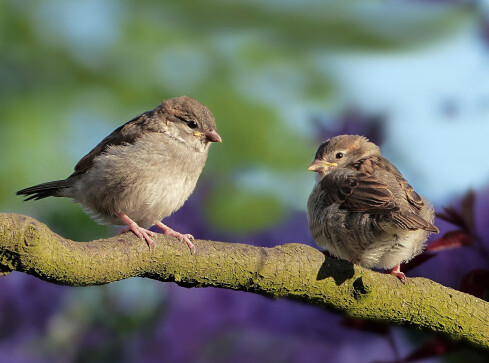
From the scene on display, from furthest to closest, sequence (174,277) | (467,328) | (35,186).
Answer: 1. (35,186)
2. (467,328)
3. (174,277)

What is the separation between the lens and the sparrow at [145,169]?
9.13 ft

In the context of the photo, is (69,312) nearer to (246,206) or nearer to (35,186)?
(35,186)

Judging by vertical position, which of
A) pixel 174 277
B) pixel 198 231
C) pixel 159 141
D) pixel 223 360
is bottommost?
pixel 223 360

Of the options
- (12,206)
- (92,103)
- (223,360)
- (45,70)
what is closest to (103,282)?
(223,360)

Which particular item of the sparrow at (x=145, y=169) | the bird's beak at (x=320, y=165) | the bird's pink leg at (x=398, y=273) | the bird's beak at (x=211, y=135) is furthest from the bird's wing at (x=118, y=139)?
the bird's pink leg at (x=398, y=273)

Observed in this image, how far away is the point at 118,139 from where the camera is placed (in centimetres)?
301

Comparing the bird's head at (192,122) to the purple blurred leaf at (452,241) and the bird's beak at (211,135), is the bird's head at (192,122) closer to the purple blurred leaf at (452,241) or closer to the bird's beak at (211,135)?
the bird's beak at (211,135)

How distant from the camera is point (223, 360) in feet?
9.23

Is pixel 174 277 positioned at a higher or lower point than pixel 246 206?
lower

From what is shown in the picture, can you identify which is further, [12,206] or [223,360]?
[12,206]

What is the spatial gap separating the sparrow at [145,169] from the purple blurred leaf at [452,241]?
2.86 feet

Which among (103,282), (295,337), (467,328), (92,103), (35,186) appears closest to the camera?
(103,282)

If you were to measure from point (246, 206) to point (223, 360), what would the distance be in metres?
0.64

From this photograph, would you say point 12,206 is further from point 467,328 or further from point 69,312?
point 467,328
